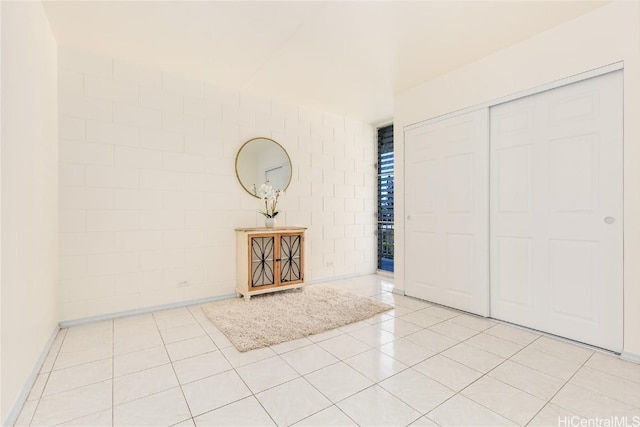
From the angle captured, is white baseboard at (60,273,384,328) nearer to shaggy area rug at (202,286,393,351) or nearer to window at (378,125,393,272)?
shaggy area rug at (202,286,393,351)

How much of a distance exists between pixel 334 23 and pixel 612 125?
2260mm

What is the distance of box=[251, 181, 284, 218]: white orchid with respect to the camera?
3.93 meters

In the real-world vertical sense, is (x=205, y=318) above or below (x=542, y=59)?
below

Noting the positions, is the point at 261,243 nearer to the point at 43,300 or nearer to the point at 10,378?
the point at 43,300

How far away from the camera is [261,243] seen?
3.68 meters

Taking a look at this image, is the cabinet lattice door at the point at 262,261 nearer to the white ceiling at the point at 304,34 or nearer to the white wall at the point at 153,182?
the white wall at the point at 153,182

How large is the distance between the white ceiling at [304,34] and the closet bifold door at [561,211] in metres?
0.70

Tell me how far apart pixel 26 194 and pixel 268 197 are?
2.42 metres

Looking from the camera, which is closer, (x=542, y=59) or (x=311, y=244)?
(x=542, y=59)

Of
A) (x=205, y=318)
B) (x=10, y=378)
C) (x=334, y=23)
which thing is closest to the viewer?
(x=10, y=378)

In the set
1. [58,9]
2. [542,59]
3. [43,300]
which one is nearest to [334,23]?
[542,59]

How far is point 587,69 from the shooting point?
2.34 m

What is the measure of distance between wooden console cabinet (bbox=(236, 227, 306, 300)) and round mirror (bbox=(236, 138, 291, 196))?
2.08 ft

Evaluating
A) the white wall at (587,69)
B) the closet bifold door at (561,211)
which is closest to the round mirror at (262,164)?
the white wall at (587,69)
